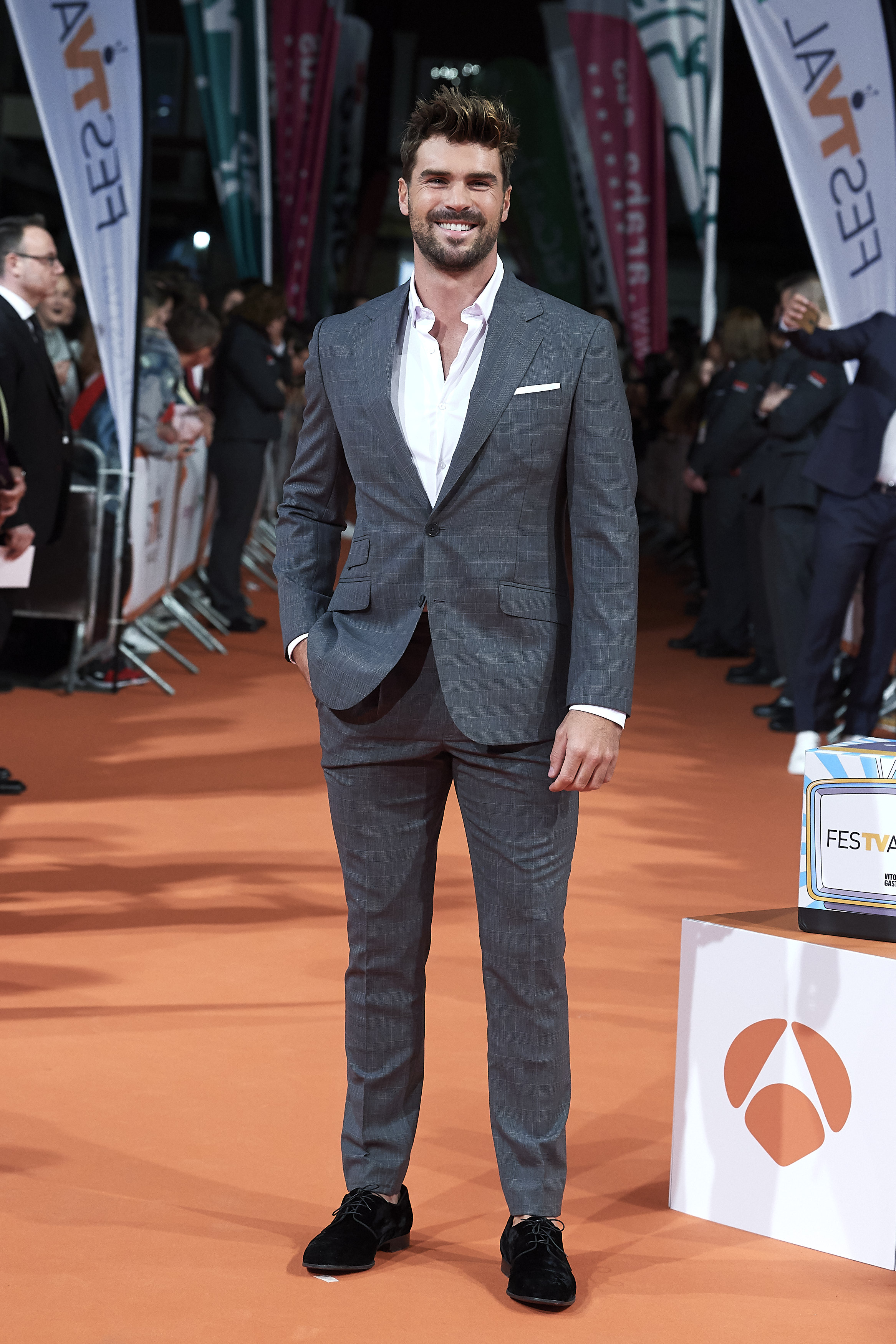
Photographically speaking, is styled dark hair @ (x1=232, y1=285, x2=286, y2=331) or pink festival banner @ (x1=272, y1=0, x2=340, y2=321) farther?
pink festival banner @ (x1=272, y1=0, x2=340, y2=321)

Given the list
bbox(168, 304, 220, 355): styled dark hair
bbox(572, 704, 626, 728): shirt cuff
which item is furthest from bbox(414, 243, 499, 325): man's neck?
bbox(168, 304, 220, 355): styled dark hair

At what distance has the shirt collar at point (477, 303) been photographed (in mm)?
2314

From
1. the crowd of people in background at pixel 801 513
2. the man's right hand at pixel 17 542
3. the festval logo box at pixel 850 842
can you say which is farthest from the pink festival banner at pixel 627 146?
the festval logo box at pixel 850 842

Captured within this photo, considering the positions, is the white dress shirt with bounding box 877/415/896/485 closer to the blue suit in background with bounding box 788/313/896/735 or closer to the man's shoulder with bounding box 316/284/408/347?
the blue suit in background with bounding box 788/313/896/735

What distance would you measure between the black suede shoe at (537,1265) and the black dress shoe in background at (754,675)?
657 cm

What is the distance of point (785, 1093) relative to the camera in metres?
2.55

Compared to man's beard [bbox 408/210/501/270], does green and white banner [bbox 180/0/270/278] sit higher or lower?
higher

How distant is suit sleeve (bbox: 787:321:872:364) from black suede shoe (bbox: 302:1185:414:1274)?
4648 mm

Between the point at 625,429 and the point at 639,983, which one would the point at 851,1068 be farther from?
the point at 639,983

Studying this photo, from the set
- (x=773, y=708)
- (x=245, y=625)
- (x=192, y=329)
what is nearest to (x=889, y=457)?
(x=773, y=708)

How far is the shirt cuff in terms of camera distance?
2264mm

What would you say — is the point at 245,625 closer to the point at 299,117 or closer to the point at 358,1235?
the point at 299,117

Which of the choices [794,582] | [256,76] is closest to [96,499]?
[794,582]

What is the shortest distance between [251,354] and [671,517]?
624 cm
